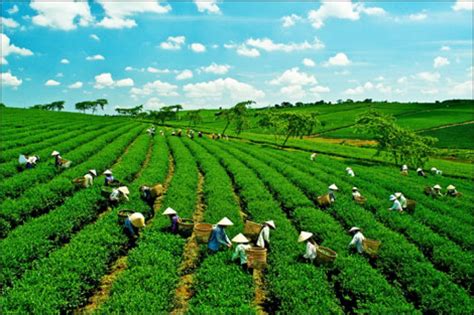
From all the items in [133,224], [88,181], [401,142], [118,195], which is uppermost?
[401,142]

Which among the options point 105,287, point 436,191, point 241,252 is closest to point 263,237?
point 241,252

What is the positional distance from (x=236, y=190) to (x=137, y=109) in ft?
435

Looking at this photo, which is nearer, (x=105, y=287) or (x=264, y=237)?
(x=105, y=287)

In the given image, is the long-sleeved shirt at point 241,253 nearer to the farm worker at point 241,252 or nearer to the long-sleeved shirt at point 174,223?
the farm worker at point 241,252

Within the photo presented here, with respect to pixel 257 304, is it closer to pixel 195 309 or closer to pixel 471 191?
pixel 195 309

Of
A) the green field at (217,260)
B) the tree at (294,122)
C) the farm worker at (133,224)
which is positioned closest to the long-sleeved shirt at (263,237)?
the green field at (217,260)

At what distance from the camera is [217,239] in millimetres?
10836

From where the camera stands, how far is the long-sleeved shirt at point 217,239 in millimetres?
10797

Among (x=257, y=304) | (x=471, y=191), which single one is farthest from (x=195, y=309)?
(x=471, y=191)

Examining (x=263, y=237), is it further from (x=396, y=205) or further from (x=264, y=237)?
(x=396, y=205)

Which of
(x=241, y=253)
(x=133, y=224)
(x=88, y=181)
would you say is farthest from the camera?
(x=88, y=181)

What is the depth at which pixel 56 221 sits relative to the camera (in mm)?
12039

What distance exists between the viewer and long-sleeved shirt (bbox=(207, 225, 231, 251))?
1080 centimetres

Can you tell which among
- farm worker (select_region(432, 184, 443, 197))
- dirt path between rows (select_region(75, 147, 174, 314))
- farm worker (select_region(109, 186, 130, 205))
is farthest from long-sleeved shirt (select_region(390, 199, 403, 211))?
farm worker (select_region(109, 186, 130, 205))
